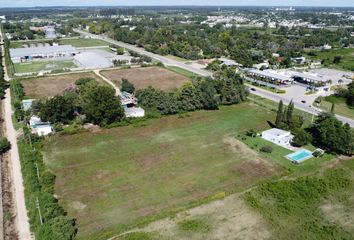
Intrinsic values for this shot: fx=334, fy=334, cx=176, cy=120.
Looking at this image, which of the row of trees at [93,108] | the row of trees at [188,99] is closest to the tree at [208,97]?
the row of trees at [188,99]

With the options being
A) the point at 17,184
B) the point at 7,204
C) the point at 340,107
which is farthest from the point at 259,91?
the point at 7,204

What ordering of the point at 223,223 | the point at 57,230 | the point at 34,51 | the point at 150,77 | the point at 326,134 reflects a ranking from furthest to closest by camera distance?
the point at 34,51 → the point at 150,77 → the point at 326,134 → the point at 223,223 → the point at 57,230

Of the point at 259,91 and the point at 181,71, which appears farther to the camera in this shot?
the point at 181,71

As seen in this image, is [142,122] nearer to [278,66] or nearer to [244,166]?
[244,166]

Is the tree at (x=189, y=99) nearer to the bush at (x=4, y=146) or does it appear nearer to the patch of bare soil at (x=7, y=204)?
the bush at (x=4, y=146)

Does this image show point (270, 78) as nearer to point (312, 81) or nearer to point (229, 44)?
point (312, 81)

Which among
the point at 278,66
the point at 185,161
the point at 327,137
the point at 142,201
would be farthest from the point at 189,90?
the point at 278,66
